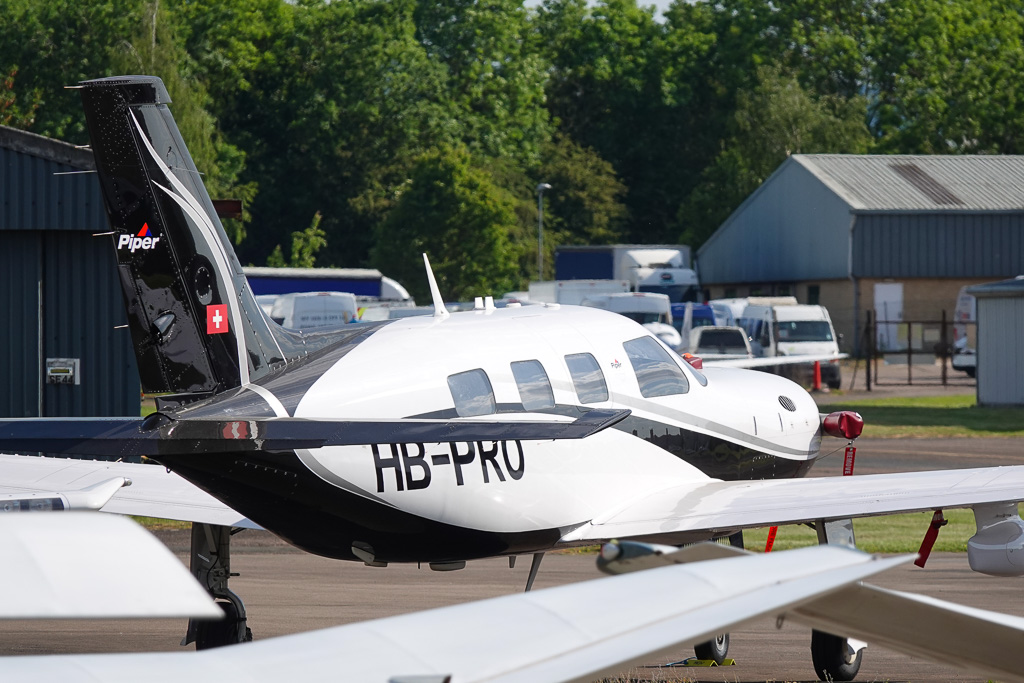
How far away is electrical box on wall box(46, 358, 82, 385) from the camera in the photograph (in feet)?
54.9

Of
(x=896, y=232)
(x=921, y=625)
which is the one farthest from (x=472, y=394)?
(x=896, y=232)

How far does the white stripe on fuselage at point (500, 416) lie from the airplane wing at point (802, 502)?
0.50 feet

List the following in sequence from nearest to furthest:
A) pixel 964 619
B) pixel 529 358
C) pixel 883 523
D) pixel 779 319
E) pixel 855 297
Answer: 1. pixel 964 619
2. pixel 529 358
3. pixel 883 523
4. pixel 779 319
5. pixel 855 297

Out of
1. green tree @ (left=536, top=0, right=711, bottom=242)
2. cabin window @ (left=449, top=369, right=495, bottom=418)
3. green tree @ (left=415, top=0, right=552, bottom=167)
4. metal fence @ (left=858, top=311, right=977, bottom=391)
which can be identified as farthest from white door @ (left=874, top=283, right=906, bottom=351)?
cabin window @ (left=449, top=369, right=495, bottom=418)

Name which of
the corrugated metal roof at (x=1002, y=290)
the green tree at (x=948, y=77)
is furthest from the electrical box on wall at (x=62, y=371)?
the green tree at (x=948, y=77)

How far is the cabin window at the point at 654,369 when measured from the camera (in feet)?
28.1

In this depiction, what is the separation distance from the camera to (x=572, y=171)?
7844cm

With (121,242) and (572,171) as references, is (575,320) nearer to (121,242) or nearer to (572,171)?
(121,242)

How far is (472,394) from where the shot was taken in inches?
288

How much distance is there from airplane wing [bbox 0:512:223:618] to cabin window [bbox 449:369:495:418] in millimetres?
5396

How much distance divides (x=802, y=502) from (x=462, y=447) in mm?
2301

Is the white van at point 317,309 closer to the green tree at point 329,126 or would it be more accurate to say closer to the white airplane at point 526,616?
the white airplane at point 526,616

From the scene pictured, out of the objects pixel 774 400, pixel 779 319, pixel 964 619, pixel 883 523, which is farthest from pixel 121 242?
pixel 779 319

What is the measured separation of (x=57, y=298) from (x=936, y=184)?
43550 millimetres
